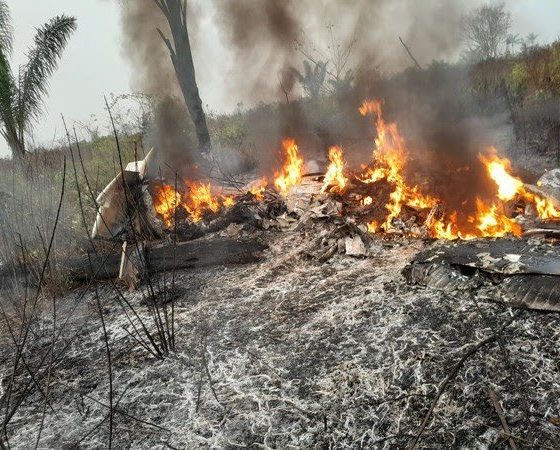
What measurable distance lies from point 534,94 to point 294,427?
1340 centimetres

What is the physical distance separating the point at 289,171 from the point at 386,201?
425 cm

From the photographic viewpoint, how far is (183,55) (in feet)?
43.0

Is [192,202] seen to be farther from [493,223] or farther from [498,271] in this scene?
[498,271]

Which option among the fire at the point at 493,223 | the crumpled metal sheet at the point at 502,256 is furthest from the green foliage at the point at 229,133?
the crumpled metal sheet at the point at 502,256

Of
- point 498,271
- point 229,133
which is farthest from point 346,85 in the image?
point 498,271

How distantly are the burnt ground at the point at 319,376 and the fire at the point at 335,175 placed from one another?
13.0 ft

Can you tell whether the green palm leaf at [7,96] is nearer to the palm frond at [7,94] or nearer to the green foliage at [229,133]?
the palm frond at [7,94]

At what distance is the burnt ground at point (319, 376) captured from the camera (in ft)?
9.64

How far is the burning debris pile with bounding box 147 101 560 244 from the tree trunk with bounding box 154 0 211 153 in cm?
377

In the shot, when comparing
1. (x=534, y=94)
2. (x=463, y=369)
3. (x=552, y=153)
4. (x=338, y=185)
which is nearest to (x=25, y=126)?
(x=338, y=185)

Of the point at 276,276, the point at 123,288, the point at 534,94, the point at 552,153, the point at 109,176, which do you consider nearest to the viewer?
the point at 276,276

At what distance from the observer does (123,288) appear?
6.75 metres

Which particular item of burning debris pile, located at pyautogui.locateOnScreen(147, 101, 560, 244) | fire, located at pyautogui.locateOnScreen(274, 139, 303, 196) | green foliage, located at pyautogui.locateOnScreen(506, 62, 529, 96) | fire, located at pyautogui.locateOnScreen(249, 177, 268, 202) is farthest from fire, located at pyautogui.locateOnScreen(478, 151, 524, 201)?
green foliage, located at pyautogui.locateOnScreen(506, 62, 529, 96)

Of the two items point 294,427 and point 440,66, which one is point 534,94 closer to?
point 440,66
